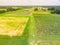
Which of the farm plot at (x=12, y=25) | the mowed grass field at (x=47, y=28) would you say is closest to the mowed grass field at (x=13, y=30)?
the farm plot at (x=12, y=25)

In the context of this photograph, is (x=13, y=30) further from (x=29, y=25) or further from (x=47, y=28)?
(x=47, y=28)

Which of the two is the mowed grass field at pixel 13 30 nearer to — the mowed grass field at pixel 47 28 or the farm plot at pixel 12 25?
the farm plot at pixel 12 25

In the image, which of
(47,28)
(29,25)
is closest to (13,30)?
(29,25)

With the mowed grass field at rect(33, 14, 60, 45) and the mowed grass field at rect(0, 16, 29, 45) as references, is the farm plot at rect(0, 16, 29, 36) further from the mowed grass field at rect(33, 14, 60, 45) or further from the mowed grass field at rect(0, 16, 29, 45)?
the mowed grass field at rect(33, 14, 60, 45)

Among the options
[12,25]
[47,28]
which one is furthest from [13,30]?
[47,28]

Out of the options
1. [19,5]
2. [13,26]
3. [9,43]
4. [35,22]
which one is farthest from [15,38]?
[19,5]

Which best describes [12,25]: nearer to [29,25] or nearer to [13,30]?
[13,30]
